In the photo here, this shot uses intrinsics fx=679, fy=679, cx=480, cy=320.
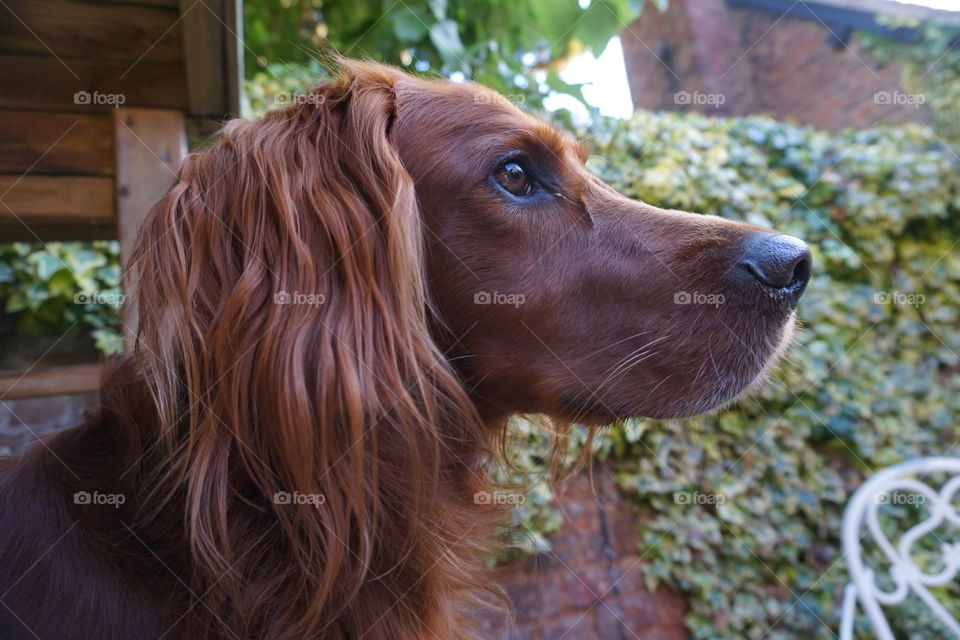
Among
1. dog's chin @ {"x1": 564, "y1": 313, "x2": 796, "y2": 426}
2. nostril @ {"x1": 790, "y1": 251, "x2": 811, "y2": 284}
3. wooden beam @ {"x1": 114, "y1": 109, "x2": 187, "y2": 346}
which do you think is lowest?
dog's chin @ {"x1": 564, "y1": 313, "x2": 796, "y2": 426}

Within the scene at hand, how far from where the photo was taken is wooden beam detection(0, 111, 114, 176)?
2.19 metres

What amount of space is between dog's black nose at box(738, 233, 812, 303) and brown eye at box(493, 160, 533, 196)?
1.74 ft

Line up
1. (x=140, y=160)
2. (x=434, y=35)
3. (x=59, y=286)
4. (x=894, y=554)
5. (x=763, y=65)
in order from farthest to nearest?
1. (x=763, y=65)
2. (x=59, y=286)
3. (x=434, y=35)
4. (x=894, y=554)
5. (x=140, y=160)

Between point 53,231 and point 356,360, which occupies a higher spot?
point 356,360

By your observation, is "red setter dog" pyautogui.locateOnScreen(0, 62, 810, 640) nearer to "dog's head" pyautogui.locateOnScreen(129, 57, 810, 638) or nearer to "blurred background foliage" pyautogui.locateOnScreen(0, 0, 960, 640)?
"dog's head" pyautogui.locateOnScreen(129, 57, 810, 638)

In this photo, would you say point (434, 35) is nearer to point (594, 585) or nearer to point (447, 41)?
point (447, 41)

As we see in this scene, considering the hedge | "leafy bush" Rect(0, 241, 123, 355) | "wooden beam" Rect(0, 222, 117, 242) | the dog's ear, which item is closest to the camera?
the dog's ear

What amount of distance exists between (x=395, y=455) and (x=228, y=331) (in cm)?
41

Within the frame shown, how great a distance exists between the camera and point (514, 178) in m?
1.64

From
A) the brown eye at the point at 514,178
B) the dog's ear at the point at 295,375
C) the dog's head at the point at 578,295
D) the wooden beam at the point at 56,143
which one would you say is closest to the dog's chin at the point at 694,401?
the dog's head at the point at 578,295

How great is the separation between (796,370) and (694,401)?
2.67 m

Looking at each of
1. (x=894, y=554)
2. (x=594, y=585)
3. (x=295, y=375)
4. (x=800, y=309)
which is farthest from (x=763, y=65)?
(x=295, y=375)

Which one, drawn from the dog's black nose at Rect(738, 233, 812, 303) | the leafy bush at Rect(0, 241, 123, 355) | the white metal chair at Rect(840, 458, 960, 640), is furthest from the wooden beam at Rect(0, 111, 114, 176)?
the white metal chair at Rect(840, 458, 960, 640)

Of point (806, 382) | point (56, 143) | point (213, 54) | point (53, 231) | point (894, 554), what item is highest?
point (213, 54)
